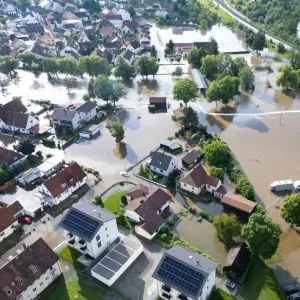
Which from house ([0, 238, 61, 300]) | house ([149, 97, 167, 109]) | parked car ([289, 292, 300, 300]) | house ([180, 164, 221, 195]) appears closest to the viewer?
house ([0, 238, 61, 300])

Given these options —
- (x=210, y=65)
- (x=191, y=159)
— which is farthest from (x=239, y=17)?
(x=191, y=159)

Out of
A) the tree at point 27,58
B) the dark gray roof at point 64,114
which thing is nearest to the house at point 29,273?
the dark gray roof at point 64,114

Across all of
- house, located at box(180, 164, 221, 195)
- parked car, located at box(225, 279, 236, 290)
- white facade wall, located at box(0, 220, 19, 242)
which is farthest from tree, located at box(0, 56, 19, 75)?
parked car, located at box(225, 279, 236, 290)

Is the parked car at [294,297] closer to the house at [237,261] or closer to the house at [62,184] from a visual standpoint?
the house at [237,261]

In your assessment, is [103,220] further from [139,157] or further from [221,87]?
[221,87]

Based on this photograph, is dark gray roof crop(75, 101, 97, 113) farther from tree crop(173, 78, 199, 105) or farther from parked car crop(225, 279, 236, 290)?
parked car crop(225, 279, 236, 290)

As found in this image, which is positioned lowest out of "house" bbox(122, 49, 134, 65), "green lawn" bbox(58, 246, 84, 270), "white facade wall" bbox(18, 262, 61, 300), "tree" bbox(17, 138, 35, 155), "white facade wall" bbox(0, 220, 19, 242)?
"white facade wall" bbox(0, 220, 19, 242)

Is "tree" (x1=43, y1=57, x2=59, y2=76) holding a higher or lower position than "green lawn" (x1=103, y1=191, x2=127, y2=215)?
higher
